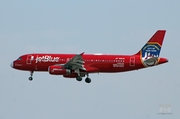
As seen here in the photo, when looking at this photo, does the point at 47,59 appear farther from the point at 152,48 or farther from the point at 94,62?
the point at 152,48

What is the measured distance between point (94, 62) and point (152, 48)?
10.7 meters

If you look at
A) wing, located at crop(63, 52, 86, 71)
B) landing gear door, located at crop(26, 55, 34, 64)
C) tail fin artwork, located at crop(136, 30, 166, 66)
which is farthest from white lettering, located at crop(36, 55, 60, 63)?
tail fin artwork, located at crop(136, 30, 166, 66)

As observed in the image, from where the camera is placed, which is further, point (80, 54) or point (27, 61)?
point (27, 61)

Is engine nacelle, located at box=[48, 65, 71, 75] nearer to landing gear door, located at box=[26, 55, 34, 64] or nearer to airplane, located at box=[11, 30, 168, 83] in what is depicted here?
airplane, located at box=[11, 30, 168, 83]

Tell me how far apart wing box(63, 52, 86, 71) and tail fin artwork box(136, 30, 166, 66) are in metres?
10.7

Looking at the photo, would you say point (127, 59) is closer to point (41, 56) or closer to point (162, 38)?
point (162, 38)

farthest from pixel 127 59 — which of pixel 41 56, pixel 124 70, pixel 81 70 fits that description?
pixel 41 56

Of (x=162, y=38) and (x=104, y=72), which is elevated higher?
(x=162, y=38)

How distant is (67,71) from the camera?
93.3 meters

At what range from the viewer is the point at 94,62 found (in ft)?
316

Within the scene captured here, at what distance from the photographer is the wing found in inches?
3639

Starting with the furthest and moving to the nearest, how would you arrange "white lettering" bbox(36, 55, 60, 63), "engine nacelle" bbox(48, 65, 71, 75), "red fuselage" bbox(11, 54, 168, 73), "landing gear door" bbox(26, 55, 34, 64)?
1. "landing gear door" bbox(26, 55, 34, 64)
2. "white lettering" bbox(36, 55, 60, 63)
3. "red fuselage" bbox(11, 54, 168, 73)
4. "engine nacelle" bbox(48, 65, 71, 75)

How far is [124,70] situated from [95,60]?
5.43 meters

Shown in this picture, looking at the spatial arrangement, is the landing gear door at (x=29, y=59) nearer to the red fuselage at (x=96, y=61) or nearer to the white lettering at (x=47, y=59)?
the red fuselage at (x=96, y=61)
